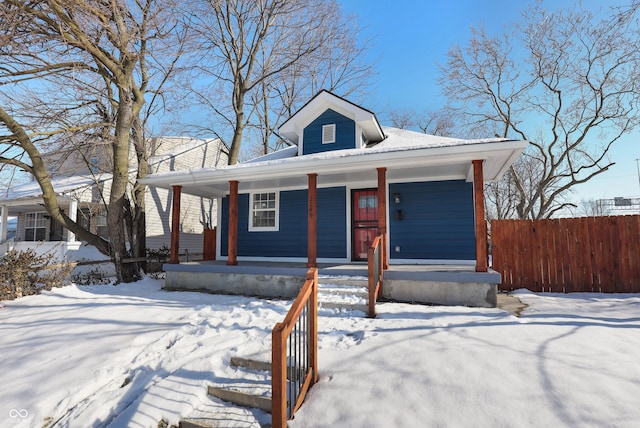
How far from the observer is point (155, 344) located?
4.09 m

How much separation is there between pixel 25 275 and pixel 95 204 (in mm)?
5782

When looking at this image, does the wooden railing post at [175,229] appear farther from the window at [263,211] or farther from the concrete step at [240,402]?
the concrete step at [240,402]

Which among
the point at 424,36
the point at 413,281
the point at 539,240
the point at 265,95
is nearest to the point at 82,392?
the point at 413,281

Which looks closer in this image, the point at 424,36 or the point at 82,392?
the point at 82,392

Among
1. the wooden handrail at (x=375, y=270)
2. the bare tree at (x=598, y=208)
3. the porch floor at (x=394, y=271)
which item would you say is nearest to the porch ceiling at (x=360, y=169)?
the wooden handrail at (x=375, y=270)

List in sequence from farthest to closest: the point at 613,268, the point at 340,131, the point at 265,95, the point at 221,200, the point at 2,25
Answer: the point at 265,95 < the point at 221,200 < the point at 340,131 < the point at 613,268 < the point at 2,25

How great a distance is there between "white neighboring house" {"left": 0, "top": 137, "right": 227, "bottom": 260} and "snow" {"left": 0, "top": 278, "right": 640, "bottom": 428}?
777 centimetres

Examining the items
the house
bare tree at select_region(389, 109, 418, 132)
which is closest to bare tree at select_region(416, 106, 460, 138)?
bare tree at select_region(389, 109, 418, 132)

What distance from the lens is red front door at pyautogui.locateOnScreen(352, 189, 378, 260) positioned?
8.34 metres

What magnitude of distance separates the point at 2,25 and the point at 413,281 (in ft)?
28.1

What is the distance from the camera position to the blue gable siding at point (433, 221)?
7547 mm

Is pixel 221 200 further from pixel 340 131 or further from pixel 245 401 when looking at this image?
pixel 245 401

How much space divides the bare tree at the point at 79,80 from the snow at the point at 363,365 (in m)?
4.07

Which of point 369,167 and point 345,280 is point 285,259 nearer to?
point 345,280
